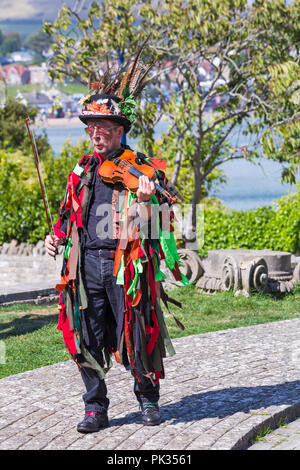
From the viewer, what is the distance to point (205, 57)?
12281 mm

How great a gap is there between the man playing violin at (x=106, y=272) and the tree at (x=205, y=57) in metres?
7.18

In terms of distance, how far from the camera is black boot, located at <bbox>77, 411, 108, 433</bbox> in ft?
15.3

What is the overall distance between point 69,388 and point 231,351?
165 cm

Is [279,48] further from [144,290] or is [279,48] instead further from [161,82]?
[144,290]

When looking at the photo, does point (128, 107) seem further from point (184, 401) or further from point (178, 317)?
point (178, 317)

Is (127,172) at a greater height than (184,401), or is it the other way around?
(127,172)

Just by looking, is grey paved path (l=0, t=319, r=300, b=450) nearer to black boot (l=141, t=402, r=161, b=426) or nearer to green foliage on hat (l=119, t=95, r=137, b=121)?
black boot (l=141, t=402, r=161, b=426)

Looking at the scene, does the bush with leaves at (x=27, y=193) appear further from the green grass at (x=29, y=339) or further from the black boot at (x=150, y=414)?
the black boot at (x=150, y=414)

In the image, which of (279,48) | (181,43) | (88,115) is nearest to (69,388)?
(88,115)

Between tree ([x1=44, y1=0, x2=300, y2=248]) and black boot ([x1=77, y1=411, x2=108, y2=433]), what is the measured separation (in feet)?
25.3

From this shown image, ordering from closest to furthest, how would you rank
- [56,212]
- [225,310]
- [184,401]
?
[184,401], [225,310], [56,212]

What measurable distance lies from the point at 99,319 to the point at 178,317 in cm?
408

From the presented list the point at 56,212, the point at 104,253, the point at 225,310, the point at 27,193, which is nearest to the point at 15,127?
the point at 27,193

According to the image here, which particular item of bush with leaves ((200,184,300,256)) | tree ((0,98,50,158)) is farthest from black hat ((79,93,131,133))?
tree ((0,98,50,158))
